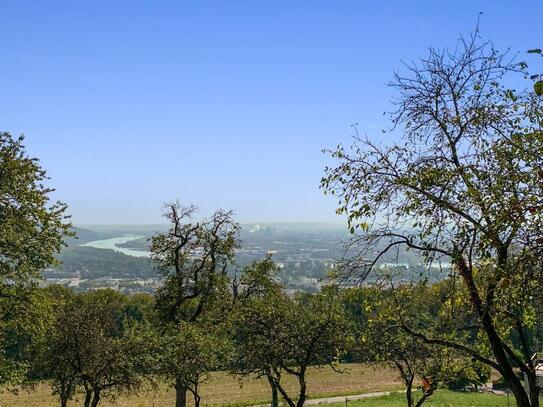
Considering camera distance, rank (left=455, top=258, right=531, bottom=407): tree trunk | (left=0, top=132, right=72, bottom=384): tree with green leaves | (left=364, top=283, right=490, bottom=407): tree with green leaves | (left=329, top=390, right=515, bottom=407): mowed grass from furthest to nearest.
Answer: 1. (left=329, top=390, right=515, bottom=407): mowed grass
2. (left=0, top=132, right=72, bottom=384): tree with green leaves
3. (left=364, top=283, right=490, bottom=407): tree with green leaves
4. (left=455, top=258, right=531, bottom=407): tree trunk

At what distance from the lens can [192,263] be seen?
103 ft

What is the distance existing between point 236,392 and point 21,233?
1345 inches

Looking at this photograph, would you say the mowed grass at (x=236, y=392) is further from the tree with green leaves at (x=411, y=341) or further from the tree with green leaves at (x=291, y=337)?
the tree with green leaves at (x=291, y=337)

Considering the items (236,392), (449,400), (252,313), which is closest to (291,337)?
(252,313)

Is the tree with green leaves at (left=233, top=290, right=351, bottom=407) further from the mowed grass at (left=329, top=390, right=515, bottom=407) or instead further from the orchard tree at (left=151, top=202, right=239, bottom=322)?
the mowed grass at (left=329, top=390, right=515, bottom=407)

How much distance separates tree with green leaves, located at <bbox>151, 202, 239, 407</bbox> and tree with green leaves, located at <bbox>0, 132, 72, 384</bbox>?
29.9 ft

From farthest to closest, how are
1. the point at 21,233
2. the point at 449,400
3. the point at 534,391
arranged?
the point at 449,400 → the point at 21,233 → the point at 534,391

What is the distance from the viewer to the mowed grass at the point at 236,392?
42.8 meters

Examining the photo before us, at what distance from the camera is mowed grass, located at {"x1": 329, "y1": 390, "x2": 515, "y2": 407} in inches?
1424

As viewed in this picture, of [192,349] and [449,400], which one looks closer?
[192,349]

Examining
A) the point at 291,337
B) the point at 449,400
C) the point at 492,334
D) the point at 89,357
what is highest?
the point at 492,334

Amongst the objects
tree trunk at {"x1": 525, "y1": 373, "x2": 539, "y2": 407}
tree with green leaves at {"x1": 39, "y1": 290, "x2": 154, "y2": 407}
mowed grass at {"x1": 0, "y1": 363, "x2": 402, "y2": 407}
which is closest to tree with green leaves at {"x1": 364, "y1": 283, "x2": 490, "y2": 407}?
tree trunk at {"x1": 525, "y1": 373, "x2": 539, "y2": 407}

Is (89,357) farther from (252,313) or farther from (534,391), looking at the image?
(534,391)

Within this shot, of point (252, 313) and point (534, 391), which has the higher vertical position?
point (534, 391)
